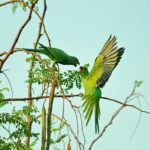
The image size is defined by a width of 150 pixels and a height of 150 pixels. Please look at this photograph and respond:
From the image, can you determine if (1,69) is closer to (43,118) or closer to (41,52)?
(41,52)

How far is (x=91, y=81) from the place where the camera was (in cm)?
297

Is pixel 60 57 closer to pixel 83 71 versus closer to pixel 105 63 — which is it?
pixel 83 71

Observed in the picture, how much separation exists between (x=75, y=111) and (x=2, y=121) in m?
4.15

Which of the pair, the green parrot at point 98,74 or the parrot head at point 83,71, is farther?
the parrot head at point 83,71

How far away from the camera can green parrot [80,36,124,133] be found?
278 cm

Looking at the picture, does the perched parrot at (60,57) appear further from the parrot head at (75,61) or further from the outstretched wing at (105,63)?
the outstretched wing at (105,63)

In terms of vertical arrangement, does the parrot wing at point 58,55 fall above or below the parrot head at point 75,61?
above

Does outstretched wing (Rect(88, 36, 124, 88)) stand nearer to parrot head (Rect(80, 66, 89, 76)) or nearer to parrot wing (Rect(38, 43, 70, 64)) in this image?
parrot head (Rect(80, 66, 89, 76))

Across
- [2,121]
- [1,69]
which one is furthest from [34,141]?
[1,69]

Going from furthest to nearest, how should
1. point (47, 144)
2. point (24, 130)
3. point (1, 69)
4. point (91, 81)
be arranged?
point (24, 130) → point (1, 69) → point (91, 81) → point (47, 144)

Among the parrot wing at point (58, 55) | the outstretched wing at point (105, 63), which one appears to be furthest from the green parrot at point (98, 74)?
the parrot wing at point (58, 55)

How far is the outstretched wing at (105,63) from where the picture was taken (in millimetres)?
2979

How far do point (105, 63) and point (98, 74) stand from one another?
0.11 metres

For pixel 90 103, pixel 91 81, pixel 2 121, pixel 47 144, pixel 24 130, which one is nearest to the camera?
pixel 47 144
